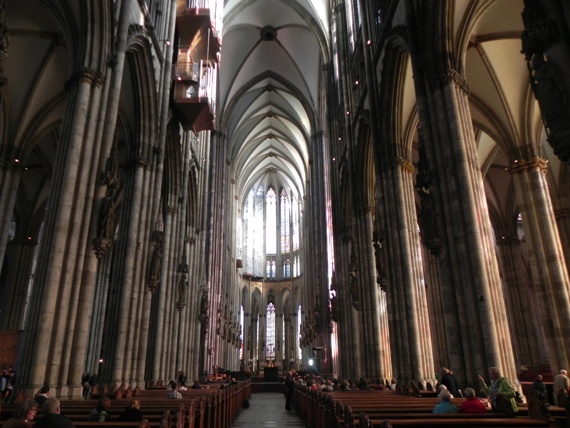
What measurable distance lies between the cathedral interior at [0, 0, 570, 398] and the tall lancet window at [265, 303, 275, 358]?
19.3 m

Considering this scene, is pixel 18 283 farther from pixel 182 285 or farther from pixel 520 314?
pixel 520 314

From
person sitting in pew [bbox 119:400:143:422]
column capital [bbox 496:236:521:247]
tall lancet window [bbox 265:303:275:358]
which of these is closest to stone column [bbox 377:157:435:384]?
person sitting in pew [bbox 119:400:143:422]

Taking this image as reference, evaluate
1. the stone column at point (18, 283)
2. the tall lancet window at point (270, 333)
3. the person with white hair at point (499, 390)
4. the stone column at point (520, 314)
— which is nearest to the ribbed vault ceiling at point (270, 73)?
the stone column at point (520, 314)

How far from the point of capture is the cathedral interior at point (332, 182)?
819 centimetres

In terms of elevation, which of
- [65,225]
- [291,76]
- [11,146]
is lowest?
[65,225]

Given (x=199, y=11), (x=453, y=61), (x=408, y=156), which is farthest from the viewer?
(x=199, y=11)

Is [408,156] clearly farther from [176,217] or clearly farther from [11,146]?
[11,146]

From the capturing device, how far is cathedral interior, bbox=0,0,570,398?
8.19 metres

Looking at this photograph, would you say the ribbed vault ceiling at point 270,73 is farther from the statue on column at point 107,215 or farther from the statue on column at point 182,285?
the statue on column at point 107,215

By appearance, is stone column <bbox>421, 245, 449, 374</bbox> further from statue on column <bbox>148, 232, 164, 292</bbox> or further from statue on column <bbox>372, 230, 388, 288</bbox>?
statue on column <bbox>148, 232, 164, 292</bbox>

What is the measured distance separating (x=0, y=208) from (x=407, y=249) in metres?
13.8

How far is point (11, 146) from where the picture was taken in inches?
599

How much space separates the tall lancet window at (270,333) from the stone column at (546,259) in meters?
37.2

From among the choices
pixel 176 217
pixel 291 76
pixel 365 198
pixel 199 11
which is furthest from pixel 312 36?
pixel 176 217
